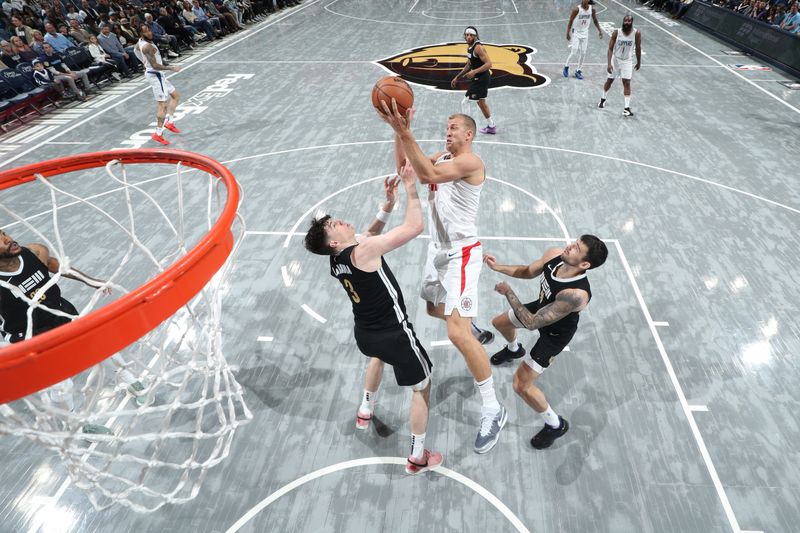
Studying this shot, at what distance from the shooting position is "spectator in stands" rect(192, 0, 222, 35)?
15312mm

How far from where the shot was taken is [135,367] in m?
3.35

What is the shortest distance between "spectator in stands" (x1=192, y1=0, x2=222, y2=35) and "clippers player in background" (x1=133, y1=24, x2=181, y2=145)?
7.74 meters

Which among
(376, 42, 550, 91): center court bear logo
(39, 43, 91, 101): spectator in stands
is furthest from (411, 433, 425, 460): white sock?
(39, 43, 91, 101): spectator in stands

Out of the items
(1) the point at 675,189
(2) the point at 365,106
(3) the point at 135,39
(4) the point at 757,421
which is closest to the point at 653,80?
(1) the point at 675,189

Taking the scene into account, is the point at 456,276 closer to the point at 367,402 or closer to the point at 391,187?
the point at 391,187

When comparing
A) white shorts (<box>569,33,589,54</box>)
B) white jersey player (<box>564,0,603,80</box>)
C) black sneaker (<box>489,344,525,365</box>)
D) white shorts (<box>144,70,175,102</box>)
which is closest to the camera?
black sneaker (<box>489,344,525,365</box>)

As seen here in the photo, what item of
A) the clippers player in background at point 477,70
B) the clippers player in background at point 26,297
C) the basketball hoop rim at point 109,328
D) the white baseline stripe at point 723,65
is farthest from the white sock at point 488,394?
the white baseline stripe at point 723,65

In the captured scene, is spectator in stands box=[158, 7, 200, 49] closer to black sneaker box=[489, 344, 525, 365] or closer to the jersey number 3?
the jersey number 3

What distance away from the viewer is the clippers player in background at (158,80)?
8.30 meters

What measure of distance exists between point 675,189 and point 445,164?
504cm

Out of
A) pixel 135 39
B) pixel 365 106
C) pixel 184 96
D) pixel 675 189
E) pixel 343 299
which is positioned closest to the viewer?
pixel 343 299

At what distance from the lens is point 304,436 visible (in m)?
3.72

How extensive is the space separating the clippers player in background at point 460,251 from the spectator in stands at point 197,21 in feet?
48.3

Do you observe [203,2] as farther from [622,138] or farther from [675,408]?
[675,408]
